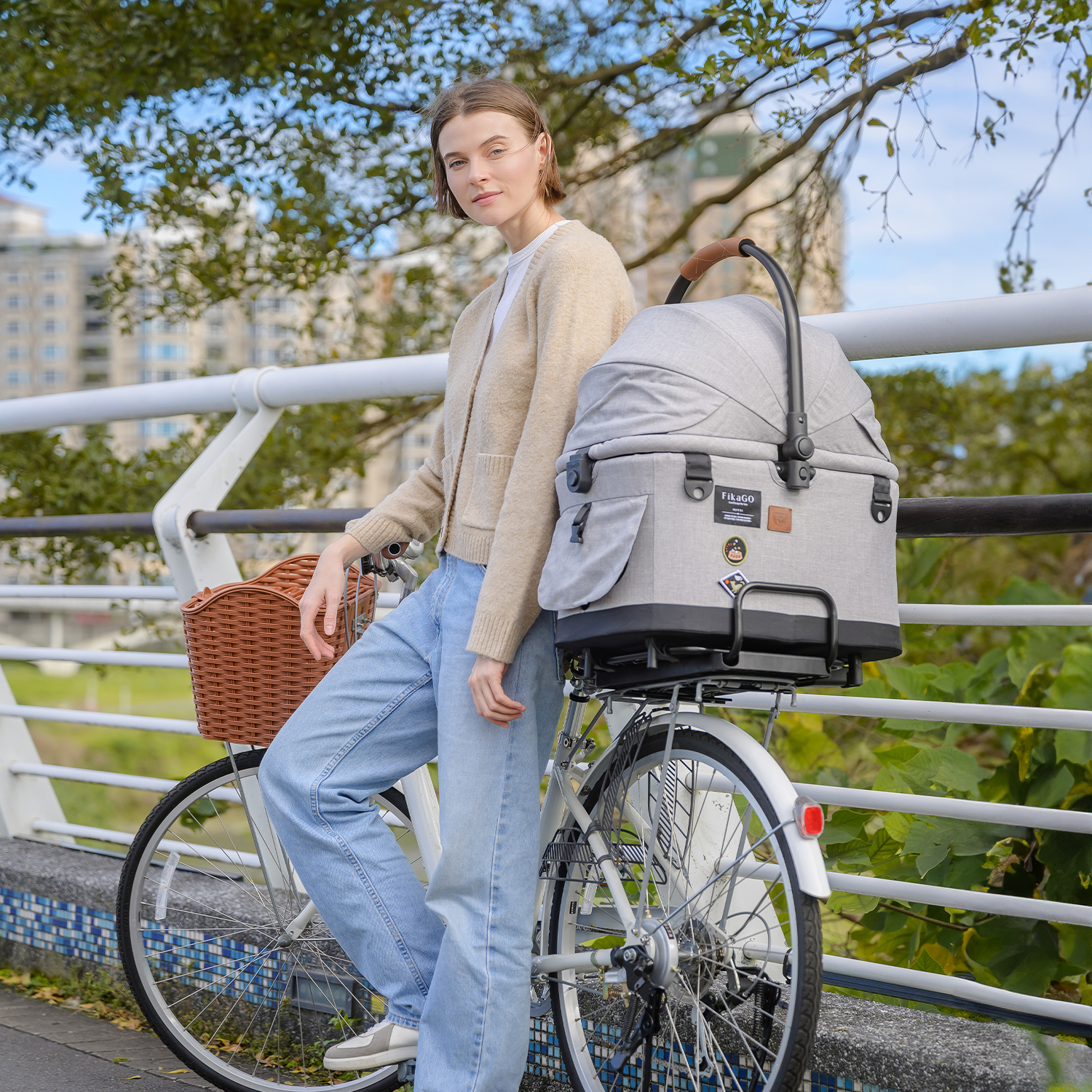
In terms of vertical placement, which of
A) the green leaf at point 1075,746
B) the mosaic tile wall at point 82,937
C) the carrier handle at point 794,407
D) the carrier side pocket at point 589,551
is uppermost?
the carrier handle at point 794,407

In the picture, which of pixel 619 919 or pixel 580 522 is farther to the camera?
pixel 619 919

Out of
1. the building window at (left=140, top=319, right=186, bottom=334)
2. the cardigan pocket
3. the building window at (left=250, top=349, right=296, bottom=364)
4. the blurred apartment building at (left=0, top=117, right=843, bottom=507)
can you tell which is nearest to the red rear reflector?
the cardigan pocket

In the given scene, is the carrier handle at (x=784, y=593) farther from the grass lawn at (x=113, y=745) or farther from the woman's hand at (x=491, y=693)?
the grass lawn at (x=113, y=745)

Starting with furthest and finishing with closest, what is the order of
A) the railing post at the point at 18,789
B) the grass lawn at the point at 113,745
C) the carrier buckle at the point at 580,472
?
the grass lawn at the point at 113,745
the railing post at the point at 18,789
the carrier buckle at the point at 580,472

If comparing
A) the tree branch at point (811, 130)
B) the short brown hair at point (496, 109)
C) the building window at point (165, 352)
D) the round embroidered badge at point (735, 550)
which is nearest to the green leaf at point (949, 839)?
the round embroidered badge at point (735, 550)

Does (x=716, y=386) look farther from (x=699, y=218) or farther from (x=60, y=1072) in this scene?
(x=699, y=218)

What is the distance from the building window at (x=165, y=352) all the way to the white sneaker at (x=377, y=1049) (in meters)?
106

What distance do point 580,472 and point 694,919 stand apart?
659 mm

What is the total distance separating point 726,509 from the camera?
140 cm

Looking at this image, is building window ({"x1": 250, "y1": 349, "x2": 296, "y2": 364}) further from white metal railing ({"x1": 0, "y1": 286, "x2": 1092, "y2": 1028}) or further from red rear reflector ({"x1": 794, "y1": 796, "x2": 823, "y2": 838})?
red rear reflector ({"x1": 794, "y1": 796, "x2": 823, "y2": 838})

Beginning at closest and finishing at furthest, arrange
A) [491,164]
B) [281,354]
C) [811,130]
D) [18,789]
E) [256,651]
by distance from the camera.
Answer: [491,164], [256,651], [18,789], [811,130], [281,354]

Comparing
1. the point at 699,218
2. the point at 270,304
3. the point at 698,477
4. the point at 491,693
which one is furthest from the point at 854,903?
the point at 699,218

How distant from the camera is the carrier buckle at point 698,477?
1.38 metres

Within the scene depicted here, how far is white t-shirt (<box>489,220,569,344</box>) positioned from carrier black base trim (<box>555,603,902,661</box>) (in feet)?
1.68
